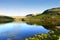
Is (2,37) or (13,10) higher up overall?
(13,10)

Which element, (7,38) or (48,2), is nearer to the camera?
(7,38)

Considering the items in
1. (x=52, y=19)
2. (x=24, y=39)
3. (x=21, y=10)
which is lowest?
(x=24, y=39)

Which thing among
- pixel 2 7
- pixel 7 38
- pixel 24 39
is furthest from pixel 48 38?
pixel 2 7

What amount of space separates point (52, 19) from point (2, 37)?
2509mm

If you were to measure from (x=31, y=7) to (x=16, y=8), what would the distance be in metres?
0.72

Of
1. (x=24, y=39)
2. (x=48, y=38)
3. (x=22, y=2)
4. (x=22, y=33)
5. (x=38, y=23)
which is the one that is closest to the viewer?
(x=48, y=38)

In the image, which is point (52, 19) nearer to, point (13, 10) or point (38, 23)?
point (38, 23)

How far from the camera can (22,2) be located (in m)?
7.35

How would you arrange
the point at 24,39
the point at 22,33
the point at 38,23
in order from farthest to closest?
the point at 38,23 < the point at 22,33 < the point at 24,39

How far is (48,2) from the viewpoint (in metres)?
7.42

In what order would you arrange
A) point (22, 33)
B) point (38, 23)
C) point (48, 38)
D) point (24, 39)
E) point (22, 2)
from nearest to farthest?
1. point (48, 38)
2. point (24, 39)
3. point (22, 33)
4. point (22, 2)
5. point (38, 23)

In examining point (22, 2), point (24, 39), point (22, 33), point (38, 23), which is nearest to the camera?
point (24, 39)

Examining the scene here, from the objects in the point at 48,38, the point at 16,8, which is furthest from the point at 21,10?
the point at 48,38

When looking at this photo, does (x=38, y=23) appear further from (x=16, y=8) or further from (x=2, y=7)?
(x=2, y=7)
